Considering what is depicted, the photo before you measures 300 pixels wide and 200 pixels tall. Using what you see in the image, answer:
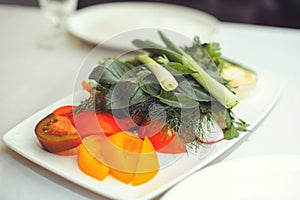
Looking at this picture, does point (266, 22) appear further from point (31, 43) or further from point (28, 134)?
point (28, 134)

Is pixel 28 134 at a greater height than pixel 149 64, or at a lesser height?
lesser

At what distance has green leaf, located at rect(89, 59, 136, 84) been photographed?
Result: 81 cm

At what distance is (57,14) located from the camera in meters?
1.35

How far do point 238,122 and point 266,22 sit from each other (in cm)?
140

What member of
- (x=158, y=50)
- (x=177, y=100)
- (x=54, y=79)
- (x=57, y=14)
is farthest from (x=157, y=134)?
(x=57, y=14)

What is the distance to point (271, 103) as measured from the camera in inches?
37.8

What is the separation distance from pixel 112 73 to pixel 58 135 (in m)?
0.16

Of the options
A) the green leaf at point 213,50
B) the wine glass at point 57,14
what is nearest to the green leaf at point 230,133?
the green leaf at point 213,50

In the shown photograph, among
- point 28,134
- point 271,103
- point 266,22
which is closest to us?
point 28,134

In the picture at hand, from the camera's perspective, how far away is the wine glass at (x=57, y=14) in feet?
4.31

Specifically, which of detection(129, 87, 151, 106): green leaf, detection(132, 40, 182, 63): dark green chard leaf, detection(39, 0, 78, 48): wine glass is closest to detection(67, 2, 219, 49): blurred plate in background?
detection(39, 0, 78, 48): wine glass

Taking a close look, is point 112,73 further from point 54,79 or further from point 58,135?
point 54,79

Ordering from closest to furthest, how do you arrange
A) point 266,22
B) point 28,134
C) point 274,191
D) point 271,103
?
point 274,191 → point 28,134 → point 271,103 → point 266,22

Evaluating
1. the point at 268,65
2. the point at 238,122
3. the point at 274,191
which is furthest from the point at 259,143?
the point at 268,65
